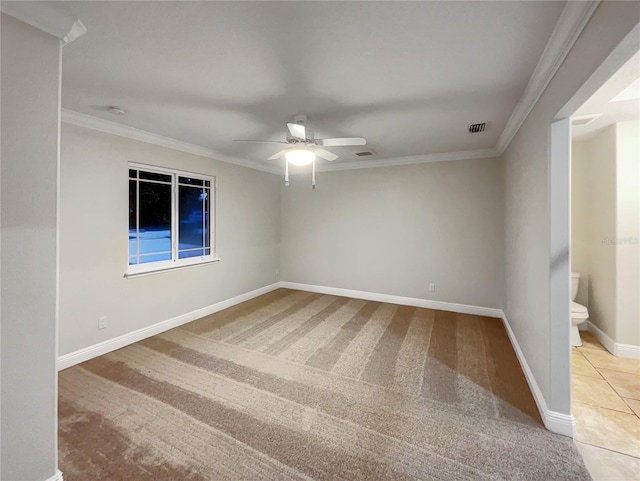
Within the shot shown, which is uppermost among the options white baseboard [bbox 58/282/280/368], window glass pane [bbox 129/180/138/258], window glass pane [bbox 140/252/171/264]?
window glass pane [bbox 129/180/138/258]

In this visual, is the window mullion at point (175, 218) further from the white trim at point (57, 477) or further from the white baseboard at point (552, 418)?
the white baseboard at point (552, 418)

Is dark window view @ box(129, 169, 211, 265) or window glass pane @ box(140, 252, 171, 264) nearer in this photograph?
dark window view @ box(129, 169, 211, 265)

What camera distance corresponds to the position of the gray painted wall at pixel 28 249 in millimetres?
1293

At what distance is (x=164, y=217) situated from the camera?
142 inches

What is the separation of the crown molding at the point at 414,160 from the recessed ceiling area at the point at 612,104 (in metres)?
0.99

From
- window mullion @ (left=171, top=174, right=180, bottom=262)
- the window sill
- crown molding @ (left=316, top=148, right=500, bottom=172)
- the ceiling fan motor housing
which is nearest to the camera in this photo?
A: the ceiling fan motor housing

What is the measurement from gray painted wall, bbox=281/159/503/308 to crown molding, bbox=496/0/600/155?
1.68m

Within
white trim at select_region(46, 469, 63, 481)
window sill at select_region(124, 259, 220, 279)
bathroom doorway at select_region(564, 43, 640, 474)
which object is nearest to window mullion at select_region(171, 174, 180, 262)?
window sill at select_region(124, 259, 220, 279)

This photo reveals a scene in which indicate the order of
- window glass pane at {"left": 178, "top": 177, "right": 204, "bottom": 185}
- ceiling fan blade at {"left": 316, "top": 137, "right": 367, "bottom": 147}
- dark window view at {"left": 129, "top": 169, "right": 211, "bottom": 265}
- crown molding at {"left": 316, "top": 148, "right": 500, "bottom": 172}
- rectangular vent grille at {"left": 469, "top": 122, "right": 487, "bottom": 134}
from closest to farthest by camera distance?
ceiling fan blade at {"left": 316, "top": 137, "right": 367, "bottom": 147} < rectangular vent grille at {"left": 469, "top": 122, "right": 487, "bottom": 134} < dark window view at {"left": 129, "top": 169, "right": 211, "bottom": 265} < window glass pane at {"left": 178, "top": 177, "right": 204, "bottom": 185} < crown molding at {"left": 316, "top": 148, "right": 500, "bottom": 172}

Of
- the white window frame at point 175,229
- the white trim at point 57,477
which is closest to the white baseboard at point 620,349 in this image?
the white trim at point 57,477

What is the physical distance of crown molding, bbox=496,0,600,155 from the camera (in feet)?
4.24

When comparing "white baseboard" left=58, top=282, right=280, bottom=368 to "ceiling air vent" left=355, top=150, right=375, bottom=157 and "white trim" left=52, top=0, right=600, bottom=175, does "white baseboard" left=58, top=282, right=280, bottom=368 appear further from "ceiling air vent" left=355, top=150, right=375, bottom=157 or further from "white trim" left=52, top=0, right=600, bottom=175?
"ceiling air vent" left=355, top=150, right=375, bottom=157

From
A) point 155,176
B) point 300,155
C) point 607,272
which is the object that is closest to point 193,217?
point 155,176

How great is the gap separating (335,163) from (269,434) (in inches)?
159
